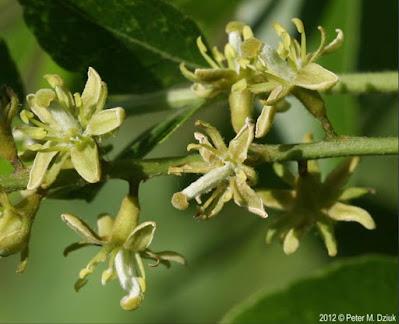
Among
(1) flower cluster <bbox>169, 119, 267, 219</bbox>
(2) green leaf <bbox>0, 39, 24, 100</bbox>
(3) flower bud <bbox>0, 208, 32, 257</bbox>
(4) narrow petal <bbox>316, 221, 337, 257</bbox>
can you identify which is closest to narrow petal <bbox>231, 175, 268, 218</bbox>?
(1) flower cluster <bbox>169, 119, 267, 219</bbox>

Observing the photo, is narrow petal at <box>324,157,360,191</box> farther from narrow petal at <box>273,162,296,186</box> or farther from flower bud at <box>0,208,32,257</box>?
flower bud at <box>0,208,32,257</box>

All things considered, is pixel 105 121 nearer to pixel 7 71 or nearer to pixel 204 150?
pixel 204 150

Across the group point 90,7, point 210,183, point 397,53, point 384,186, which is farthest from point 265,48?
point 384,186

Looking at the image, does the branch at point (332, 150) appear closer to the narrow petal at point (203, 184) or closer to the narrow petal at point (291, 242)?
the narrow petal at point (203, 184)

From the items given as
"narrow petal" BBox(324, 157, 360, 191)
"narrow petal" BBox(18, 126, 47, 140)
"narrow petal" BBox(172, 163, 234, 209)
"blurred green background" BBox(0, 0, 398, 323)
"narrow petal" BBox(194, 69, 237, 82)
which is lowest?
"blurred green background" BBox(0, 0, 398, 323)

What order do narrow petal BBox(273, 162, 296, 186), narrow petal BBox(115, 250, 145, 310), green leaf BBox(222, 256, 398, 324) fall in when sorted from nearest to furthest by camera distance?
1. narrow petal BBox(115, 250, 145, 310)
2. narrow petal BBox(273, 162, 296, 186)
3. green leaf BBox(222, 256, 398, 324)

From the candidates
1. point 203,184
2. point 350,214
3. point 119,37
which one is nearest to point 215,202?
point 203,184

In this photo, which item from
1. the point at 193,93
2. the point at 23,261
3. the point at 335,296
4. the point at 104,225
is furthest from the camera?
the point at 335,296
